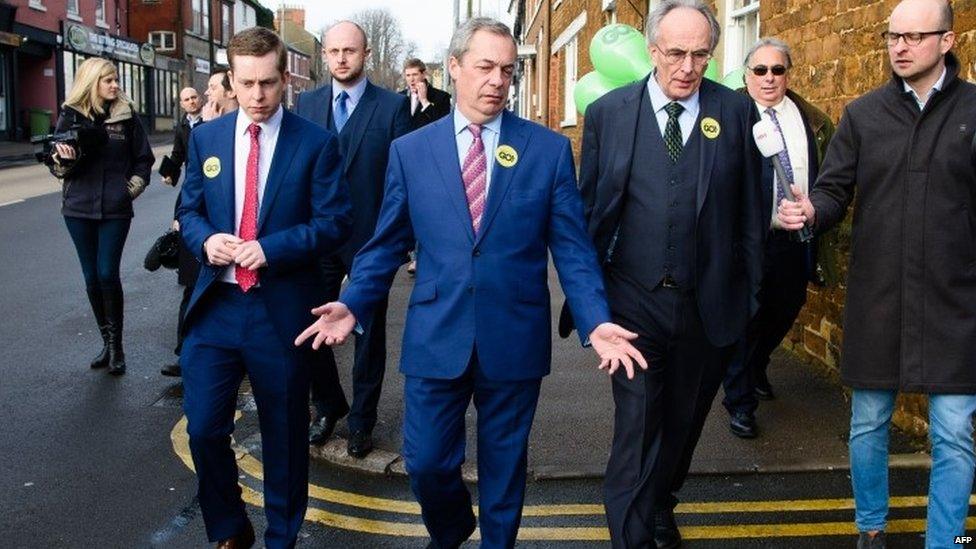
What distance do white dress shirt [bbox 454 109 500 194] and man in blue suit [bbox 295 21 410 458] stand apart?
1838 millimetres

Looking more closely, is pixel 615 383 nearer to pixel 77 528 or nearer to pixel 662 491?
pixel 662 491

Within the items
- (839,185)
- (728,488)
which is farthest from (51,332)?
(839,185)

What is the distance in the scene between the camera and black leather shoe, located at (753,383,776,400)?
632 centimetres

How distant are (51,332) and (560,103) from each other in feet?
53.7

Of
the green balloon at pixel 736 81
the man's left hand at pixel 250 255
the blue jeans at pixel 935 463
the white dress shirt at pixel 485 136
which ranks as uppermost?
the green balloon at pixel 736 81

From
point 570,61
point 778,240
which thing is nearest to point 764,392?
point 778,240

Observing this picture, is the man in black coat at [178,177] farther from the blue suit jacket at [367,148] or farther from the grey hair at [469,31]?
the grey hair at [469,31]

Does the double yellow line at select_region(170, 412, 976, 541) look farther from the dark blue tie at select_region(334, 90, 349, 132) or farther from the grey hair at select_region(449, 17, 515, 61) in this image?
the grey hair at select_region(449, 17, 515, 61)

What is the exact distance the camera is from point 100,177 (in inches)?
274

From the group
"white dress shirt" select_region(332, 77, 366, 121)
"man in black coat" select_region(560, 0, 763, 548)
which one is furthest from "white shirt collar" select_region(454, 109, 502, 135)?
"white dress shirt" select_region(332, 77, 366, 121)

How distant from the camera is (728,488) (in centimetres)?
493

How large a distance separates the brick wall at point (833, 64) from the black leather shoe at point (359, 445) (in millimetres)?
2787

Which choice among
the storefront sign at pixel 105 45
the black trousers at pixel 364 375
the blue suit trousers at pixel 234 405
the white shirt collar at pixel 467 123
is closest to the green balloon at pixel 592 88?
the black trousers at pixel 364 375

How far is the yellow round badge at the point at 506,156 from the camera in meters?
3.58
